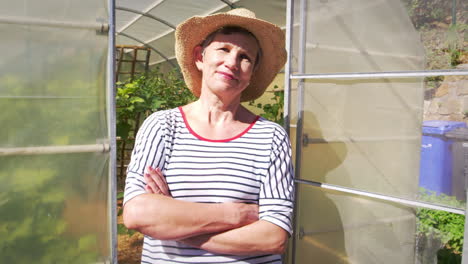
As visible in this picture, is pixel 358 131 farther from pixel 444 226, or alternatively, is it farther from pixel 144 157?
pixel 144 157

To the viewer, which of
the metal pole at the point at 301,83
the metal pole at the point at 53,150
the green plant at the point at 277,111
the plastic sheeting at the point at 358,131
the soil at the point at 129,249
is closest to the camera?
the metal pole at the point at 53,150

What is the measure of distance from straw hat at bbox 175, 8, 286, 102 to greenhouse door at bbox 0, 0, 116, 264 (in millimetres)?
399

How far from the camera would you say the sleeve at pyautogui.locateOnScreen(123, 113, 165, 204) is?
156 centimetres

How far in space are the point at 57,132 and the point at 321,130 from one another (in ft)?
4.37

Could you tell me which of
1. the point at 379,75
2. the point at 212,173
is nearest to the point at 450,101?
the point at 379,75

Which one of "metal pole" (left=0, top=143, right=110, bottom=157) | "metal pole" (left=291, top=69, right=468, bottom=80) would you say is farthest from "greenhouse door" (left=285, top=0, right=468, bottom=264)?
"metal pole" (left=0, top=143, right=110, bottom=157)

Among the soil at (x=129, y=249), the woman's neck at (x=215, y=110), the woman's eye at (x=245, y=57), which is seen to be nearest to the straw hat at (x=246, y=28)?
the woman's eye at (x=245, y=57)

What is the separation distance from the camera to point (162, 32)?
9.13 meters

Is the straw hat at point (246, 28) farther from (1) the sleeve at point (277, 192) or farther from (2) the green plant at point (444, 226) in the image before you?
(2) the green plant at point (444, 226)

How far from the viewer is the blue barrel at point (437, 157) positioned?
1.74 meters

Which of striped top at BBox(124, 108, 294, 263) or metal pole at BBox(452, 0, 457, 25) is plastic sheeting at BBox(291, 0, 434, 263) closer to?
metal pole at BBox(452, 0, 457, 25)

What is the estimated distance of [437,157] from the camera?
1.80 m

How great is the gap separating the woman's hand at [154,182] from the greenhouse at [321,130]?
0.57m

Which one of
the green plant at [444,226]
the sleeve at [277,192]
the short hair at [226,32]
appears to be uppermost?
the short hair at [226,32]
